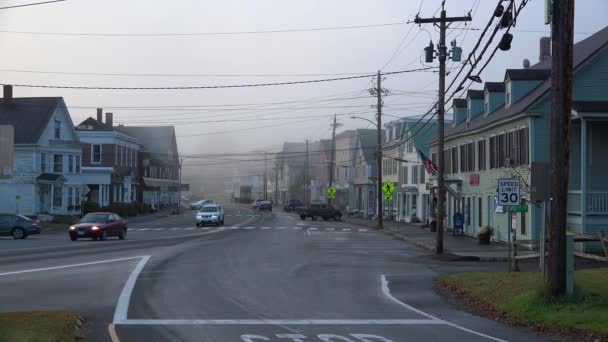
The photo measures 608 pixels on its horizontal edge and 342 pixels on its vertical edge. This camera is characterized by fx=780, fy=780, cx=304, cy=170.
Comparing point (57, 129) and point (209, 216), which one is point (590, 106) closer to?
point (209, 216)

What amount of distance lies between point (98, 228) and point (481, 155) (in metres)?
21.2

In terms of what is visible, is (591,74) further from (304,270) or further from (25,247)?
(25,247)

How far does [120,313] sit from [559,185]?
9079 millimetres

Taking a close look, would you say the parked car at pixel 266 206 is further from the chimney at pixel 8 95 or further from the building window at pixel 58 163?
the chimney at pixel 8 95

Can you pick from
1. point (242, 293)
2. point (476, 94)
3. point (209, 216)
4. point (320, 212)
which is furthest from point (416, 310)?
point (320, 212)

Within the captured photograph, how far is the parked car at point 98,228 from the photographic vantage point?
39.9 m

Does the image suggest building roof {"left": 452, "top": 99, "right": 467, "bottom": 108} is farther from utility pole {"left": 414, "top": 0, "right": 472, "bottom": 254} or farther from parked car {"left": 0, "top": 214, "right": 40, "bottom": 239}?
parked car {"left": 0, "top": 214, "right": 40, "bottom": 239}

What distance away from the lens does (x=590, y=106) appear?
3102 centimetres

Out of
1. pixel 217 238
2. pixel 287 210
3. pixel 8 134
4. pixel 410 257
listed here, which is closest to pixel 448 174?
pixel 217 238

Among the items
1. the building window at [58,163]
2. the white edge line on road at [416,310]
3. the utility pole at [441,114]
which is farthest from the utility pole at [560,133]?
the building window at [58,163]

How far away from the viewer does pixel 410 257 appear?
3153cm

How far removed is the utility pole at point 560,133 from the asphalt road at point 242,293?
1.95 m

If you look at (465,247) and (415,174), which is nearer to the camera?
(465,247)

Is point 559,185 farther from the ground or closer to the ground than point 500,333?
farther from the ground
